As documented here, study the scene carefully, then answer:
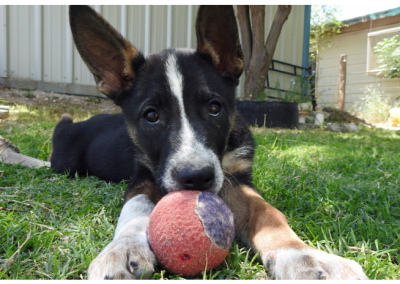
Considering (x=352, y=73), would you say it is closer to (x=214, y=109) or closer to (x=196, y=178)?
(x=214, y=109)

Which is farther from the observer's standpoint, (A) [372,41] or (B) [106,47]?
(A) [372,41]

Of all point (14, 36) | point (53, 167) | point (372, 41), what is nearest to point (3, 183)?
point (53, 167)

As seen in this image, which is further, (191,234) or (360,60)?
(360,60)

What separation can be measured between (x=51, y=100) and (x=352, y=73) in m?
15.7

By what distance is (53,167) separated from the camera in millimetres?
3973

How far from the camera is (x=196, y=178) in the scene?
75.7 inches

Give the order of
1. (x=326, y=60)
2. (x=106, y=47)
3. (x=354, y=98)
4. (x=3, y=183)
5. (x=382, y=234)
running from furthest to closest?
(x=326, y=60), (x=354, y=98), (x=3, y=183), (x=106, y=47), (x=382, y=234)

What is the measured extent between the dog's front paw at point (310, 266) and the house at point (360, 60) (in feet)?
46.4

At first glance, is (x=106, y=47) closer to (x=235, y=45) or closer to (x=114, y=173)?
(x=235, y=45)

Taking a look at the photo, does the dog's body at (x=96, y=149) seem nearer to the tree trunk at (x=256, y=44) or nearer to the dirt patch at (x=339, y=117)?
the tree trunk at (x=256, y=44)

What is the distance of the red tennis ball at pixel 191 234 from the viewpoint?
162 centimetres

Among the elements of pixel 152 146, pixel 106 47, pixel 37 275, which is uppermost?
pixel 106 47

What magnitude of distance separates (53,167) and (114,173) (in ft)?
2.83

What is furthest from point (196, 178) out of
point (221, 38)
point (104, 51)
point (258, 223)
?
point (104, 51)
